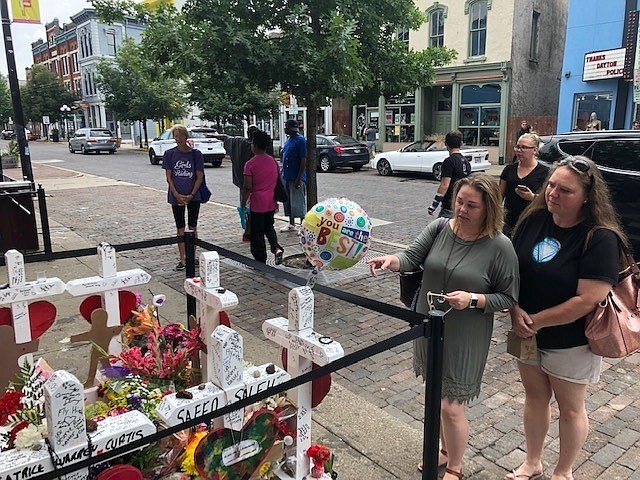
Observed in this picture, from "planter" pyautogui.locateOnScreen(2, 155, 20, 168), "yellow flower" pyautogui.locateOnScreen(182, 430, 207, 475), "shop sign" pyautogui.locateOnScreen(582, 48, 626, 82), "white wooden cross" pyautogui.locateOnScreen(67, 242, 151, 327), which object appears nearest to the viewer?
"yellow flower" pyautogui.locateOnScreen(182, 430, 207, 475)

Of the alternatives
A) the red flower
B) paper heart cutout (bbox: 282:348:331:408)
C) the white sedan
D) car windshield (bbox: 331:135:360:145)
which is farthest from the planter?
paper heart cutout (bbox: 282:348:331:408)

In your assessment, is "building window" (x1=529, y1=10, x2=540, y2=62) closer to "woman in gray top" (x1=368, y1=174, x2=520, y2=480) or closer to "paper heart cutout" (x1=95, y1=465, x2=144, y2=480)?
"woman in gray top" (x1=368, y1=174, x2=520, y2=480)

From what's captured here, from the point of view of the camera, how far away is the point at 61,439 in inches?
69.5

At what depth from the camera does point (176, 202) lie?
6.85 meters

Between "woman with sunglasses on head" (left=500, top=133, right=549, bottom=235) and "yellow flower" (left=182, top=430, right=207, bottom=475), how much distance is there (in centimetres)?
347

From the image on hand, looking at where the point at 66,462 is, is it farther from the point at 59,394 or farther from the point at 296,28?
the point at 296,28

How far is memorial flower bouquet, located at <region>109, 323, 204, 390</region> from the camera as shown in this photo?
2809 millimetres

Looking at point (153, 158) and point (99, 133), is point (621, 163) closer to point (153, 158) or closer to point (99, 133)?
point (153, 158)

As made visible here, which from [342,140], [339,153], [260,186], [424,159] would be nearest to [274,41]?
[260,186]

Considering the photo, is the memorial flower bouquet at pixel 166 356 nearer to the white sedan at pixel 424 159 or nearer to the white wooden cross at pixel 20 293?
the white wooden cross at pixel 20 293

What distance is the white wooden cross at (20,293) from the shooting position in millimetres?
2979

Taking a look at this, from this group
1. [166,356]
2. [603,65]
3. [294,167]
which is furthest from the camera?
[603,65]

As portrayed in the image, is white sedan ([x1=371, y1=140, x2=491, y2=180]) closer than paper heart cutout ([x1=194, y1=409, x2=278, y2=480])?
No

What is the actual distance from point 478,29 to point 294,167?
688 inches
